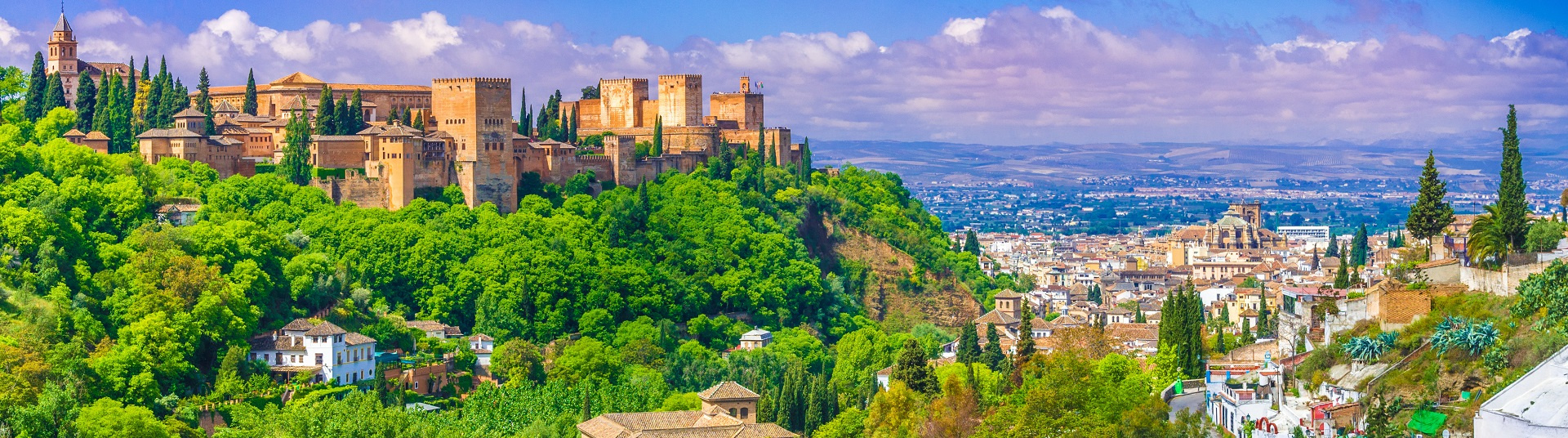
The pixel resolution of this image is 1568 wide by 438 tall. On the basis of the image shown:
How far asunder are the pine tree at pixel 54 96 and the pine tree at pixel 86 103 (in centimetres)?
111

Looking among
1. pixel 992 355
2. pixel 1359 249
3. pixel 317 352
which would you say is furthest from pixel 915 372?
pixel 1359 249

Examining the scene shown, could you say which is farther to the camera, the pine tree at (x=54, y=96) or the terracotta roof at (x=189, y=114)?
the pine tree at (x=54, y=96)

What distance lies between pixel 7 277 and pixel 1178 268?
338ft

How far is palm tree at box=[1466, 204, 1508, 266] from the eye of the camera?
43219 millimetres

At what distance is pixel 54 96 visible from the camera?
77250 millimetres

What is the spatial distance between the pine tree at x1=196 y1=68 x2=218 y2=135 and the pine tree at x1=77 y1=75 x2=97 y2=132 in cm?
355

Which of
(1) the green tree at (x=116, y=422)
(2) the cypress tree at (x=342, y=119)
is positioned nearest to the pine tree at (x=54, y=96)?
(2) the cypress tree at (x=342, y=119)

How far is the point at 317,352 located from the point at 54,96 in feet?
84.9

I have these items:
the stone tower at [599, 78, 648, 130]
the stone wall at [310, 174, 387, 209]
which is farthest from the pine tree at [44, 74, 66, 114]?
the stone tower at [599, 78, 648, 130]

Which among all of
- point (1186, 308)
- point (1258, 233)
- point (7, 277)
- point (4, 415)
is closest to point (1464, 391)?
point (1186, 308)

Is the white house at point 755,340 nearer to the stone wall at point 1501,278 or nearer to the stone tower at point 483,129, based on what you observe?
the stone tower at point 483,129

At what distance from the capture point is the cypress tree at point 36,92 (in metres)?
76.8

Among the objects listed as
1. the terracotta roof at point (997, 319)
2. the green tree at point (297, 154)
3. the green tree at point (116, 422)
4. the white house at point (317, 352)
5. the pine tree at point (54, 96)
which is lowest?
the terracotta roof at point (997, 319)

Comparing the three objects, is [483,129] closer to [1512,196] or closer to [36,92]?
[36,92]
